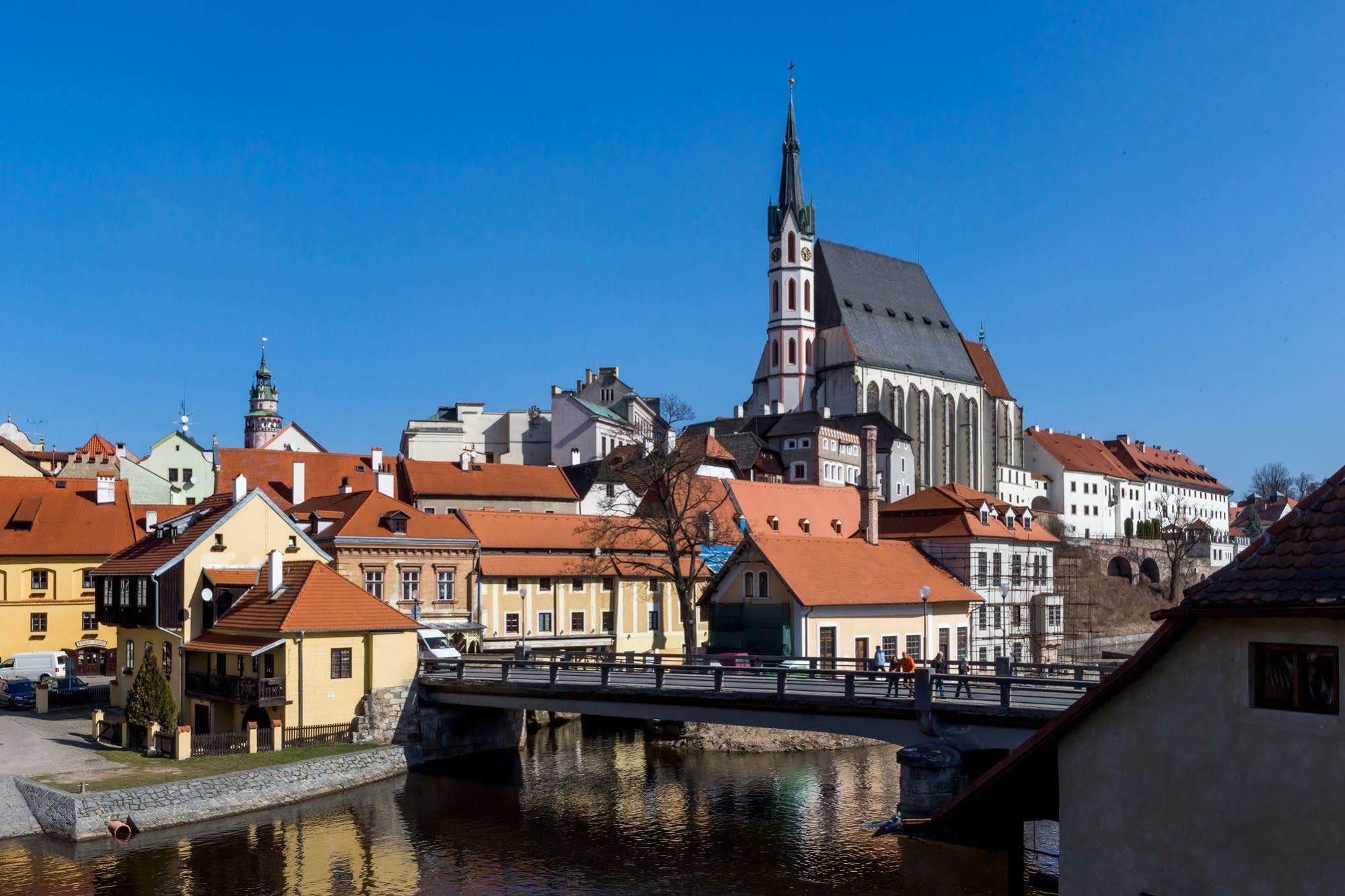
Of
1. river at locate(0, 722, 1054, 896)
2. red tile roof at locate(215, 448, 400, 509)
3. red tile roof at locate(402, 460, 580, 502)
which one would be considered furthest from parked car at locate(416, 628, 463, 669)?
red tile roof at locate(215, 448, 400, 509)

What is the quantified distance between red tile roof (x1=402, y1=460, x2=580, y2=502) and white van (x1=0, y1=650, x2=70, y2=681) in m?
24.0

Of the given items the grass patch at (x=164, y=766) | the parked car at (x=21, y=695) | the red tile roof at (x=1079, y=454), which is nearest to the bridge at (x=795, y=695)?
the grass patch at (x=164, y=766)

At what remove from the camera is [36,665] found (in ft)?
186

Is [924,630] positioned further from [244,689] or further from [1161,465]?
[1161,465]

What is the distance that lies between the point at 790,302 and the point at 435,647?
92151 millimetres

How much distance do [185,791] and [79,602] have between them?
34122mm

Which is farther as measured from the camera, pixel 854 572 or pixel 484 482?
pixel 484 482

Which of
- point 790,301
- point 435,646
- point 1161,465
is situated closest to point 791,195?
point 790,301

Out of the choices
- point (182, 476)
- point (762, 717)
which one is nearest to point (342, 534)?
point (762, 717)

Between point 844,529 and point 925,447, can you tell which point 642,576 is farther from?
point 925,447

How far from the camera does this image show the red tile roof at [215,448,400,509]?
7869 cm

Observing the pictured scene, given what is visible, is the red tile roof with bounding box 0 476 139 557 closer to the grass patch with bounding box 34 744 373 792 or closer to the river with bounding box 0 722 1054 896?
the grass patch with bounding box 34 744 373 792

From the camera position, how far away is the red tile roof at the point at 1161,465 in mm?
147875

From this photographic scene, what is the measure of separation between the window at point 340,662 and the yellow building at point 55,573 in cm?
2358
